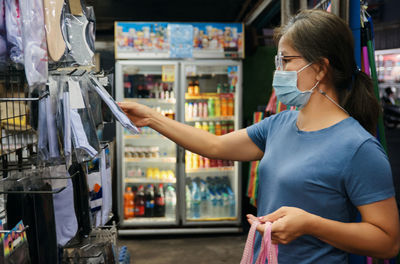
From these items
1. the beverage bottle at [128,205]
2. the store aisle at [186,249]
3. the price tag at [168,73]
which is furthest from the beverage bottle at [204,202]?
the price tag at [168,73]

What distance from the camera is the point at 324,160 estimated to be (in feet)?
4.32

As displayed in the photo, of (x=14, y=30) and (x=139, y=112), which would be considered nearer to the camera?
(x=14, y=30)

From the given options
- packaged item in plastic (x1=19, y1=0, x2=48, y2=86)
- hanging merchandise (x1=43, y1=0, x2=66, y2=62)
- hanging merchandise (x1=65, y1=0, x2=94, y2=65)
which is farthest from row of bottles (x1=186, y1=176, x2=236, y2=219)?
packaged item in plastic (x1=19, y1=0, x2=48, y2=86)

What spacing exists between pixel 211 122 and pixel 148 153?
937 mm

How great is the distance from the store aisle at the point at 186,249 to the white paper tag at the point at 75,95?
3.02 metres

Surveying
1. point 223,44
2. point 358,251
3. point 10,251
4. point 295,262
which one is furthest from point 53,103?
point 223,44

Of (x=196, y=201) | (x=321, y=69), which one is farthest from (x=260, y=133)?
(x=196, y=201)

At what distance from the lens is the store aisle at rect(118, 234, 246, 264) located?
4184 mm

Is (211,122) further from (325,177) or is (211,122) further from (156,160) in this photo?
(325,177)

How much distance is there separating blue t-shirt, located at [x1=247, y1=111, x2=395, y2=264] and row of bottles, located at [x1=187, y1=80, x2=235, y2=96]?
336cm

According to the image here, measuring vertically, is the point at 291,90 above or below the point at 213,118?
above

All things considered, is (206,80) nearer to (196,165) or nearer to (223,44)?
(223,44)

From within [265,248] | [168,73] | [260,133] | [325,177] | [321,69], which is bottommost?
[265,248]

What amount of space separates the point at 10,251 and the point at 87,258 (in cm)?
63
